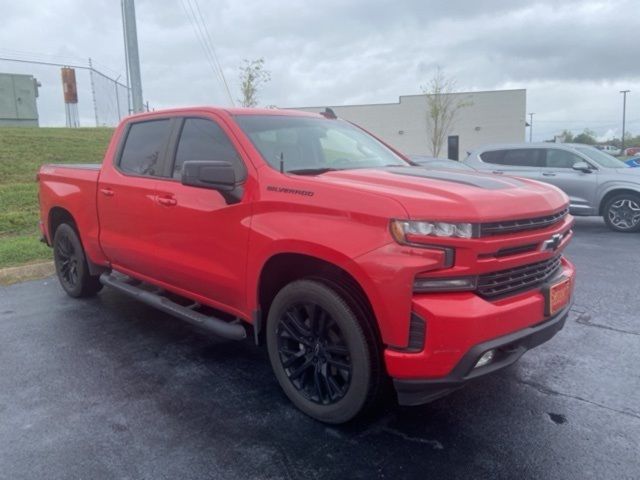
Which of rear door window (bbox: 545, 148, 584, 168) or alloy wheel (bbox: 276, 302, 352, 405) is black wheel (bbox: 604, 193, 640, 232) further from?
alloy wheel (bbox: 276, 302, 352, 405)

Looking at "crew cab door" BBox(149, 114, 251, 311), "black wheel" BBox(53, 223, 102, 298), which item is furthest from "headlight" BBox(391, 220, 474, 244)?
"black wheel" BBox(53, 223, 102, 298)

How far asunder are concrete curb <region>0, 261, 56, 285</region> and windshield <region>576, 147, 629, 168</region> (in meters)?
9.71

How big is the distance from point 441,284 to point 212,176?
1.54 m

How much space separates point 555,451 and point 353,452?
1.07 m

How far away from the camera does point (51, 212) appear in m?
5.83

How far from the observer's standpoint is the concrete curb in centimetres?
669

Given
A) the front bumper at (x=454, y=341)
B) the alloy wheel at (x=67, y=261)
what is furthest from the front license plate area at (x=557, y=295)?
the alloy wheel at (x=67, y=261)

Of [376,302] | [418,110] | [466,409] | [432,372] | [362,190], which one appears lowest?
[466,409]

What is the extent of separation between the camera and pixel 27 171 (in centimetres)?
1301

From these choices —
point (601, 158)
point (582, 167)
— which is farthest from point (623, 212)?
point (601, 158)

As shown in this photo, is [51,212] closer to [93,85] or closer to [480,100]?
[93,85]

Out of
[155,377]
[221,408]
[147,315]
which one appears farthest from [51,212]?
[221,408]

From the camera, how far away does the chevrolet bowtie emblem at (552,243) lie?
296cm

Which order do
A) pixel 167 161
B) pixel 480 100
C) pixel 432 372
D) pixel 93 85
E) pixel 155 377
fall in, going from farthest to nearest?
pixel 480 100
pixel 93 85
pixel 167 161
pixel 155 377
pixel 432 372
